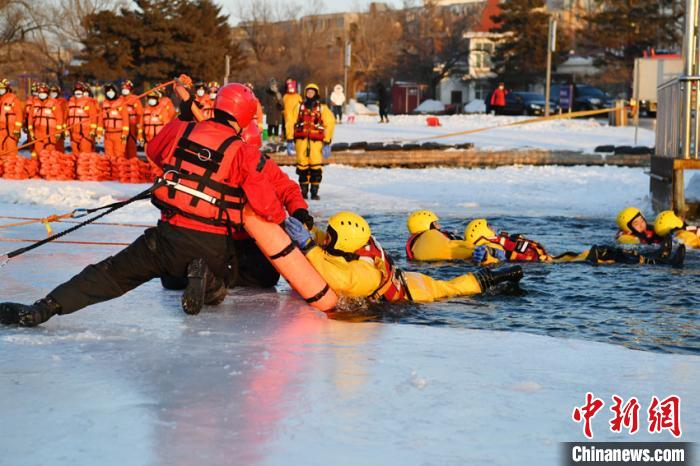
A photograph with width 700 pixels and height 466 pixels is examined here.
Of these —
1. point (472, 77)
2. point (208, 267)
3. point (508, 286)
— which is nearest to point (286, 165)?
point (508, 286)

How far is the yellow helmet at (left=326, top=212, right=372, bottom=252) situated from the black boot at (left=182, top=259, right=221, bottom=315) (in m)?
1.00

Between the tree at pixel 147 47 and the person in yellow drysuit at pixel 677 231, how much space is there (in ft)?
121

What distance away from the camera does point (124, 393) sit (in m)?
4.91

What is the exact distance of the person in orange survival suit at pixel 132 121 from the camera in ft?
70.8

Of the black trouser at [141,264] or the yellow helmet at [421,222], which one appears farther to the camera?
the yellow helmet at [421,222]

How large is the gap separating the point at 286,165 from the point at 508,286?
556 inches

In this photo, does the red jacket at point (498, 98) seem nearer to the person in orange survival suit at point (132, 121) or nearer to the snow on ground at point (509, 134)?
the snow on ground at point (509, 134)

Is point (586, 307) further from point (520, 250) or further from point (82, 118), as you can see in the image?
point (82, 118)

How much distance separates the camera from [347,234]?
7.39m

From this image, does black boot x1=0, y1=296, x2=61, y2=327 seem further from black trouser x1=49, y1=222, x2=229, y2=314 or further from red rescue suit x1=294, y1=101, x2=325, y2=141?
red rescue suit x1=294, y1=101, x2=325, y2=141

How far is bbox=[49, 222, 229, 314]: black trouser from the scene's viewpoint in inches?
247

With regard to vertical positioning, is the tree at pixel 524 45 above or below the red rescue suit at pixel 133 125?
above

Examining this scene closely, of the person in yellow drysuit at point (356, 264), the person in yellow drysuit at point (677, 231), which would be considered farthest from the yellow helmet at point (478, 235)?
the person in yellow drysuit at point (356, 264)

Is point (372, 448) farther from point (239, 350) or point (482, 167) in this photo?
point (482, 167)
